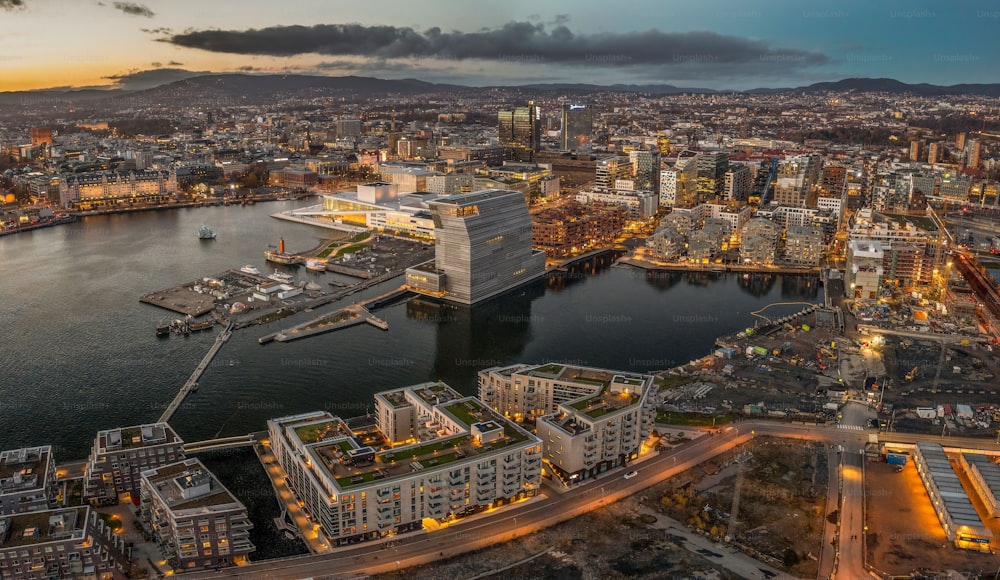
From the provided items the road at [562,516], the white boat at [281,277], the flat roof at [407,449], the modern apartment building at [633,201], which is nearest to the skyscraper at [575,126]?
the modern apartment building at [633,201]

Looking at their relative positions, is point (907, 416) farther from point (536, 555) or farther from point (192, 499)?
point (192, 499)

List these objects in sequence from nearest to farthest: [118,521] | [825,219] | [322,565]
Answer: [322,565] → [118,521] → [825,219]

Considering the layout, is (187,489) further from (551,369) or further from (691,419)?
(691,419)

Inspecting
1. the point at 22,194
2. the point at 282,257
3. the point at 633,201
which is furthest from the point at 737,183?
the point at 22,194

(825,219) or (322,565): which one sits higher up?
(825,219)

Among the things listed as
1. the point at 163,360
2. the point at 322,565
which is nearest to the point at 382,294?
the point at 163,360

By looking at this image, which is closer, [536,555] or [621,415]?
[536,555]

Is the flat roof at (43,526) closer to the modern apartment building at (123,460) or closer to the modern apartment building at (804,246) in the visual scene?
the modern apartment building at (123,460)
